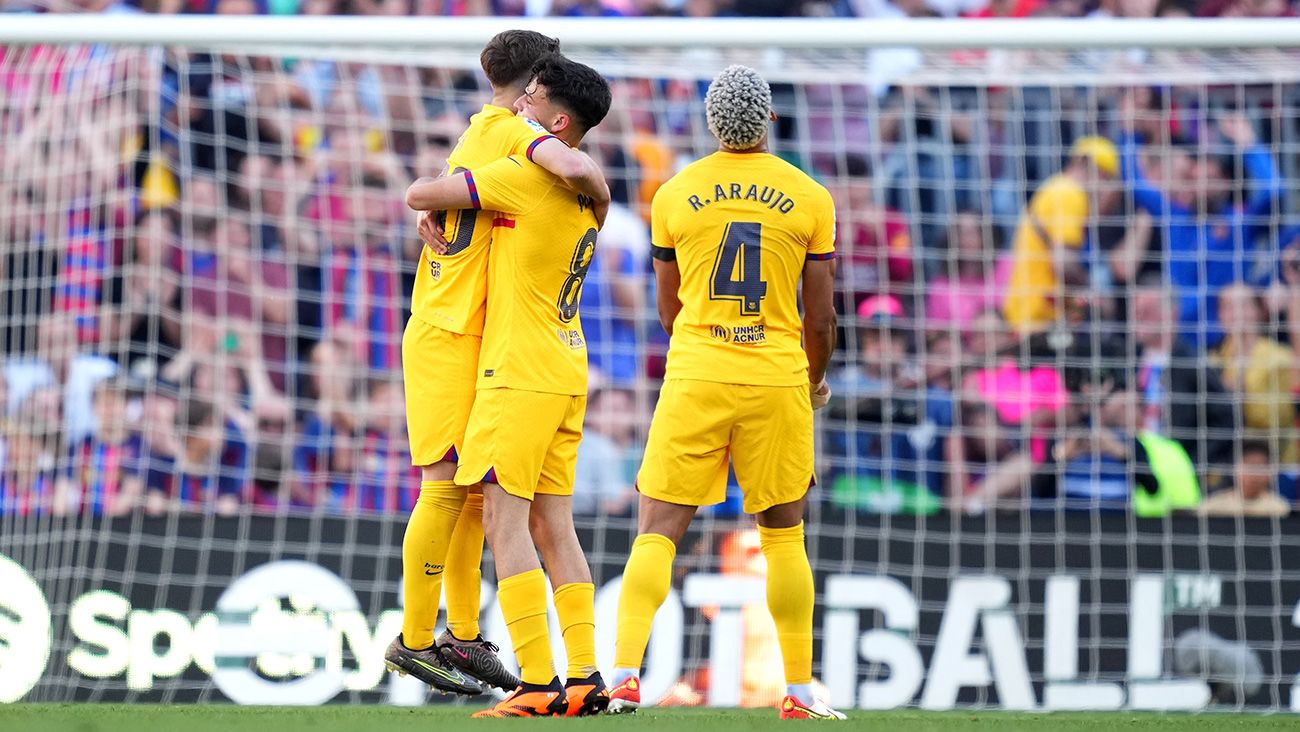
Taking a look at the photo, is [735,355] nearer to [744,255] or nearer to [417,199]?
[744,255]

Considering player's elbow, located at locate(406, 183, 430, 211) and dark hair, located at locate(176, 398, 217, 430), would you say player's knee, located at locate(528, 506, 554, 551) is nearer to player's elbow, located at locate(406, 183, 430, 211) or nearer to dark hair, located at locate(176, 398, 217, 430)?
player's elbow, located at locate(406, 183, 430, 211)

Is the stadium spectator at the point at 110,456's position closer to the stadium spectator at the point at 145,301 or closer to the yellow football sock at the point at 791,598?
the stadium spectator at the point at 145,301

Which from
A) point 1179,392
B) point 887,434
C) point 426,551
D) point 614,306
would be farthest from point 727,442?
point 1179,392

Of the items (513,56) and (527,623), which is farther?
(513,56)

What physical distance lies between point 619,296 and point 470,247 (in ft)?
12.6

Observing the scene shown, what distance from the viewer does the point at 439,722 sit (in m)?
4.71

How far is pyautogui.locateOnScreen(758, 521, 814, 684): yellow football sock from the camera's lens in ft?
17.4

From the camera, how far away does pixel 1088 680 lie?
7.49 meters

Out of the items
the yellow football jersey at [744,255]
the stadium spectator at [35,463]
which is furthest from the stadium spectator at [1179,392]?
the stadium spectator at [35,463]

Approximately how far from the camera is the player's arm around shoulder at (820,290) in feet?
17.2

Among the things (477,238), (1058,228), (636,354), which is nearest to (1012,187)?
(1058,228)

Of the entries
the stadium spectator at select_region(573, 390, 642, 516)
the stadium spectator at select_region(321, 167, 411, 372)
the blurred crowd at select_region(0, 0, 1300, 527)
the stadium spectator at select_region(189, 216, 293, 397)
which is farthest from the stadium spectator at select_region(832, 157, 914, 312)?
the stadium spectator at select_region(189, 216, 293, 397)

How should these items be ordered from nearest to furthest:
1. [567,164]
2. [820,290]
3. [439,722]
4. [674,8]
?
[439,722] → [567,164] → [820,290] → [674,8]

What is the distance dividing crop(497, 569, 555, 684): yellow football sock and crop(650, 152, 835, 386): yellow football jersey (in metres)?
0.83
